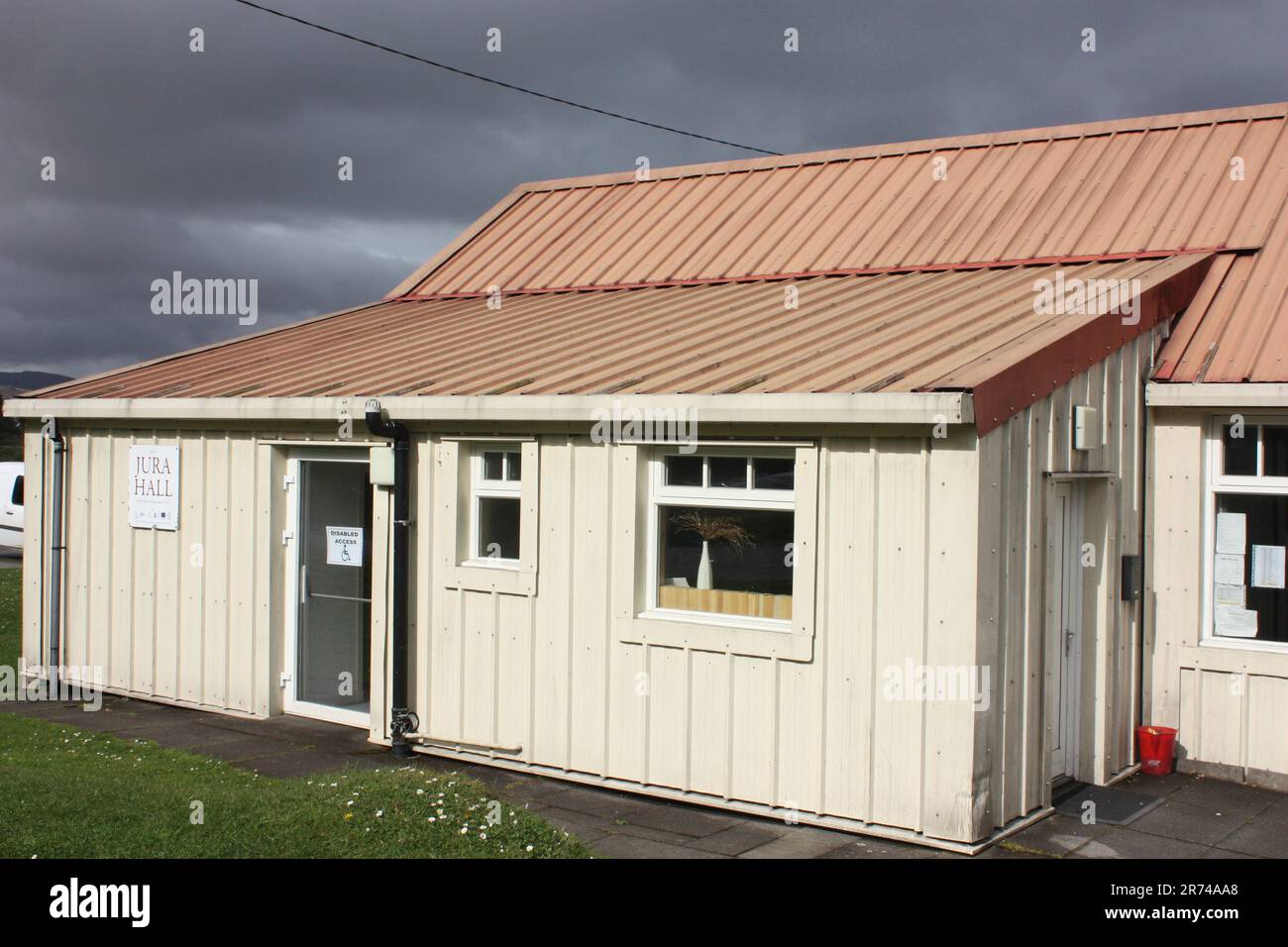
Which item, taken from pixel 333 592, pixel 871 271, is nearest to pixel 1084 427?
pixel 871 271

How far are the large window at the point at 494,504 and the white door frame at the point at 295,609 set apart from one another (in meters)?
1.63

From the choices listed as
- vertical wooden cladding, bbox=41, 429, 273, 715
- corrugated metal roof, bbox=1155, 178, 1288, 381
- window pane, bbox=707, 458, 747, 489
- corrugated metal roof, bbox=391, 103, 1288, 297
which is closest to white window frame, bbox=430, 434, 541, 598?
window pane, bbox=707, 458, 747, 489

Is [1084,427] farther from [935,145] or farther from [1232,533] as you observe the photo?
[935,145]

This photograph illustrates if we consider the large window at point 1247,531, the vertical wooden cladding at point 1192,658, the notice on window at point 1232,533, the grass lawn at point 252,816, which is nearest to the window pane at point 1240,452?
the large window at point 1247,531

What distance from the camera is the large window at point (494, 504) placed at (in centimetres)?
938

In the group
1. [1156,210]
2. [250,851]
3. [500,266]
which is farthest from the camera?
[500,266]

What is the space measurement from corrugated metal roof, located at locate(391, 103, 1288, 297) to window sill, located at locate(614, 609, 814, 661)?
4.83 meters

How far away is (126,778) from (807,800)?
4378mm

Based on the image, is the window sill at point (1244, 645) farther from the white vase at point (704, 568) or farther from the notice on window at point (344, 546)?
the notice on window at point (344, 546)

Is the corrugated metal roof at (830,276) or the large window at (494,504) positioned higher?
the corrugated metal roof at (830,276)

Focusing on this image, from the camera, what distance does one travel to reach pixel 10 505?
26906 mm

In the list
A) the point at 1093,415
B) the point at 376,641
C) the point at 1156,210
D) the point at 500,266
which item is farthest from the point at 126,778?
the point at 1156,210

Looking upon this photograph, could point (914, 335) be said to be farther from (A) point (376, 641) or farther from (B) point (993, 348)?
(A) point (376, 641)

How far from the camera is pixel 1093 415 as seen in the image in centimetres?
841
